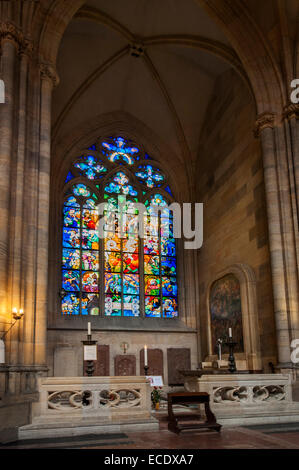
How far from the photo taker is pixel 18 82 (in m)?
11.0

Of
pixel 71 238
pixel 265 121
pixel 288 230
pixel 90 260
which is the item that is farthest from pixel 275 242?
pixel 71 238

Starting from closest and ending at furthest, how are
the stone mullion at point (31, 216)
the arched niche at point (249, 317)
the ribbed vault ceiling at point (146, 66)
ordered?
the stone mullion at point (31, 216)
the arched niche at point (249, 317)
the ribbed vault ceiling at point (146, 66)

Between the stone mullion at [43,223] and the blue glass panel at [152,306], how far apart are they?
27.7 ft

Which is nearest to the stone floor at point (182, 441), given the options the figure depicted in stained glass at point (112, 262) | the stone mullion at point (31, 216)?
the stone mullion at point (31, 216)

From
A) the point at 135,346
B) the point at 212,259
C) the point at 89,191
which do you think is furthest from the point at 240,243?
the point at 89,191

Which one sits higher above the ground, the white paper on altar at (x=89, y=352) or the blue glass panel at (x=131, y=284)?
the blue glass panel at (x=131, y=284)

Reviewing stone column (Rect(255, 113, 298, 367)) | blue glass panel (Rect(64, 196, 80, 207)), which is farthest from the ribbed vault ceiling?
stone column (Rect(255, 113, 298, 367))

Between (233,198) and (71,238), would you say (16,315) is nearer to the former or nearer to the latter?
(71,238)

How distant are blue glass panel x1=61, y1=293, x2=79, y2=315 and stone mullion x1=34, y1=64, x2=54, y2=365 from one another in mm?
6886

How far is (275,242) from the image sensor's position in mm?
12906

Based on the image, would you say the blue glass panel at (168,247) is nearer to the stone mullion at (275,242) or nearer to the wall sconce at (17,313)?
the stone mullion at (275,242)

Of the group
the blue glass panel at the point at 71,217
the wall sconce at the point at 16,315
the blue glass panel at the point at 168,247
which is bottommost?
the wall sconce at the point at 16,315

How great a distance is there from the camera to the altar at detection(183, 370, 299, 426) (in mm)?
9344

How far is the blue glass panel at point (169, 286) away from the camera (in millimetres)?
19125
